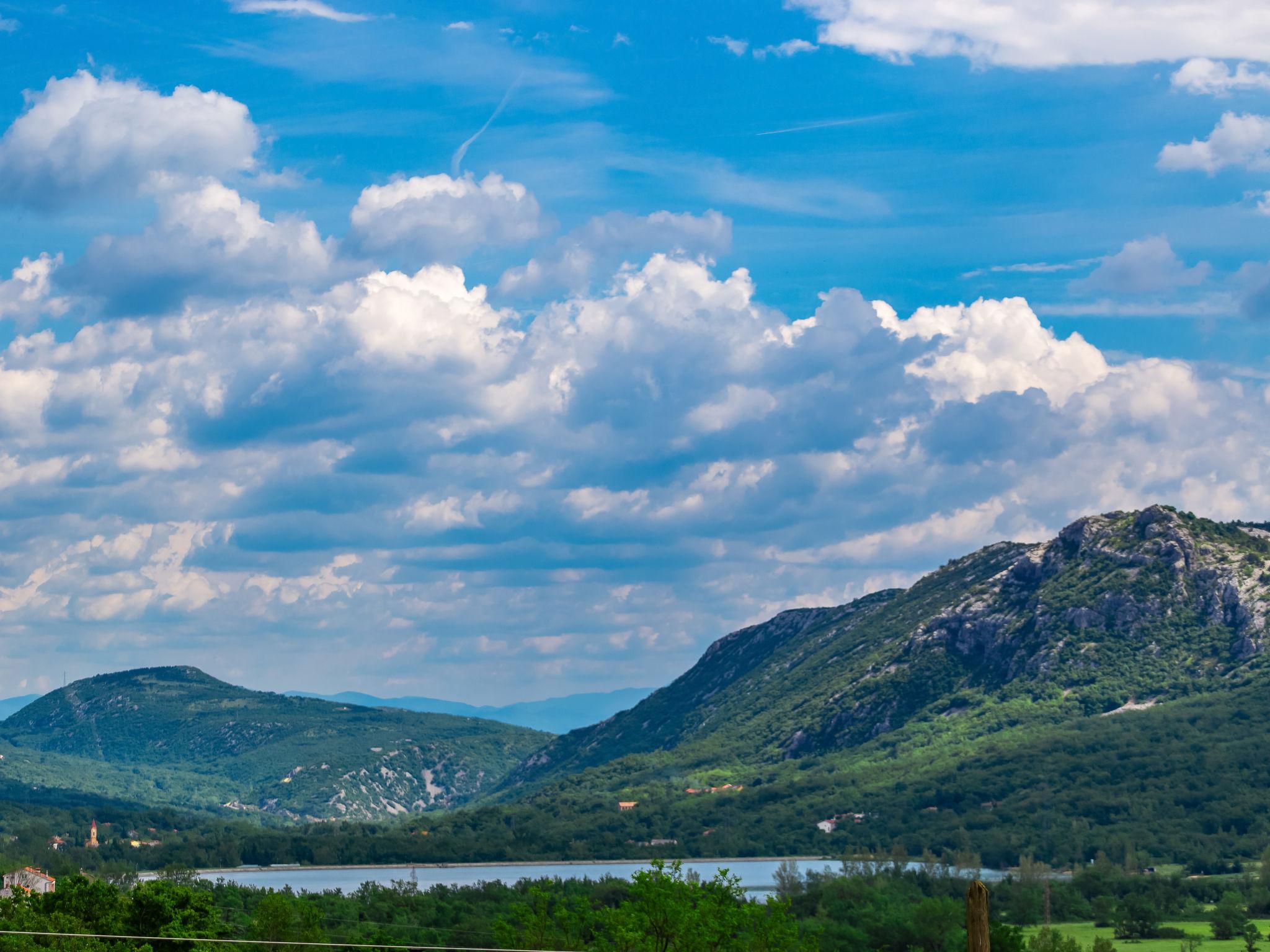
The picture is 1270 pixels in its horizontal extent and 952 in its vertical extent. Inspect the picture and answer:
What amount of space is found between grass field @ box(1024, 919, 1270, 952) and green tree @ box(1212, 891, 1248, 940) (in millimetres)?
923

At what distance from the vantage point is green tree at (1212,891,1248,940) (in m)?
142

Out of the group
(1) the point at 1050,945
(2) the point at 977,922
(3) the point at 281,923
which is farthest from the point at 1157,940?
(2) the point at 977,922

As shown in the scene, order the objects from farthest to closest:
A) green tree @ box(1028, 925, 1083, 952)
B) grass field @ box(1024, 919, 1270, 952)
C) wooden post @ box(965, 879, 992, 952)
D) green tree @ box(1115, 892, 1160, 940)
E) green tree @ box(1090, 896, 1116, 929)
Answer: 1. green tree @ box(1090, 896, 1116, 929)
2. green tree @ box(1115, 892, 1160, 940)
3. grass field @ box(1024, 919, 1270, 952)
4. green tree @ box(1028, 925, 1083, 952)
5. wooden post @ box(965, 879, 992, 952)

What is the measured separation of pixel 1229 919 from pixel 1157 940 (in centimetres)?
715

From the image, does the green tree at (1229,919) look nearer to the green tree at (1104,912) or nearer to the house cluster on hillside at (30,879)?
the green tree at (1104,912)

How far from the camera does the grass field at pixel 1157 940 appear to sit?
13588 centimetres

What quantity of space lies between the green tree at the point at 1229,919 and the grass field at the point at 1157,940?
0.92 metres

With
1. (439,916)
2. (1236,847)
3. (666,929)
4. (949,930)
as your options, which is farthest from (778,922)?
(1236,847)

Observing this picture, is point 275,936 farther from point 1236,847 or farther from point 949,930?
point 1236,847

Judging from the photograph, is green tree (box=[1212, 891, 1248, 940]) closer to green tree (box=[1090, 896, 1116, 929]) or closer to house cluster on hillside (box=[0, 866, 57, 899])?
green tree (box=[1090, 896, 1116, 929])

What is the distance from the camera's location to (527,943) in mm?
89438

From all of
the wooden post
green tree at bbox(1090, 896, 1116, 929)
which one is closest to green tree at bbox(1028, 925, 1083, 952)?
green tree at bbox(1090, 896, 1116, 929)

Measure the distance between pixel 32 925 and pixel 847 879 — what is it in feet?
347

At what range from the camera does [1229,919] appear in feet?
472
